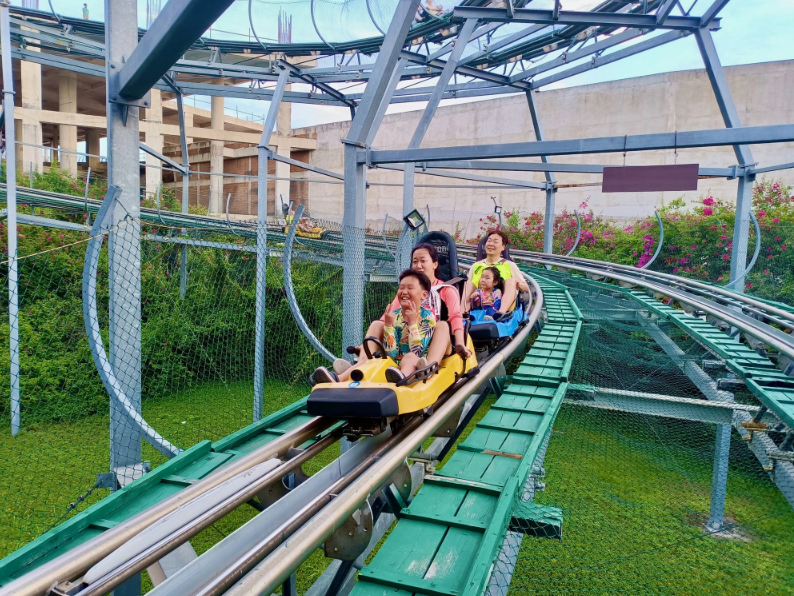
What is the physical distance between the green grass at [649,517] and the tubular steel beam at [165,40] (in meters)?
3.32

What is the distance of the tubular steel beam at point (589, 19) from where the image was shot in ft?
26.3

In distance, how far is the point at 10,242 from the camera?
19.7ft

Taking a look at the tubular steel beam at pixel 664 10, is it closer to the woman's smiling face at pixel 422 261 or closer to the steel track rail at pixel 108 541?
the woman's smiling face at pixel 422 261

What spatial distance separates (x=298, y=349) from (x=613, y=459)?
5.10m

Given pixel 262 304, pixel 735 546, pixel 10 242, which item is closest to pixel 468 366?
pixel 262 304

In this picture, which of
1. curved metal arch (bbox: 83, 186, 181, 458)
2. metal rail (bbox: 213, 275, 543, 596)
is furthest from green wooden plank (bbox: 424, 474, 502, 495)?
curved metal arch (bbox: 83, 186, 181, 458)

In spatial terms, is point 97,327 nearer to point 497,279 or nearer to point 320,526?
point 320,526

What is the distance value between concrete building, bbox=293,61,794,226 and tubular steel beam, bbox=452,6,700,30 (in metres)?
4.51

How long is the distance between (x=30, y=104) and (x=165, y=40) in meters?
18.2

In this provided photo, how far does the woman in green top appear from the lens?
5594mm

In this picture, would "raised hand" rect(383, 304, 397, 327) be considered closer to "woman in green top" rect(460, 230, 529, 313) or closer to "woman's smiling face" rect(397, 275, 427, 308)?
"woman's smiling face" rect(397, 275, 427, 308)

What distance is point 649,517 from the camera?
5504mm

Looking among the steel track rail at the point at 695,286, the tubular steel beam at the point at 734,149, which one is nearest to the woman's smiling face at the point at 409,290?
the steel track rail at the point at 695,286

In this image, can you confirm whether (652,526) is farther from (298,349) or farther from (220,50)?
(220,50)
